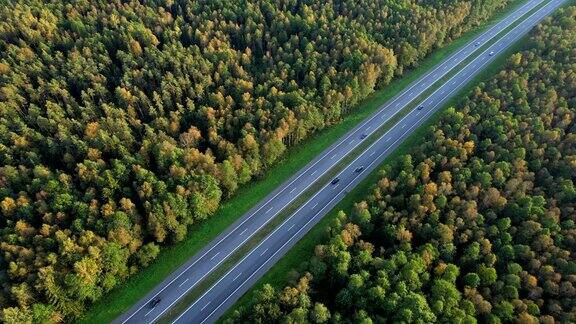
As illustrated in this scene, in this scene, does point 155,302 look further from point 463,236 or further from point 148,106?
point 463,236

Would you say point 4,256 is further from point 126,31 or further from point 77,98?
point 126,31

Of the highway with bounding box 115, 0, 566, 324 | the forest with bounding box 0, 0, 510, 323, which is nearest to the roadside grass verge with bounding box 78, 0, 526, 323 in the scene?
the highway with bounding box 115, 0, 566, 324

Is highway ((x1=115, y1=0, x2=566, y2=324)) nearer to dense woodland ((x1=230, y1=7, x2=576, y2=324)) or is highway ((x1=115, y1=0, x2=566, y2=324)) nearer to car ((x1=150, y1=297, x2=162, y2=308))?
car ((x1=150, y1=297, x2=162, y2=308))

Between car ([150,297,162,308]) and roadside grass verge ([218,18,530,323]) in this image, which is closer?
car ([150,297,162,308])

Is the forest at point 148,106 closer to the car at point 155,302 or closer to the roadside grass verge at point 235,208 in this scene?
the roadside grass verge at point 235,208

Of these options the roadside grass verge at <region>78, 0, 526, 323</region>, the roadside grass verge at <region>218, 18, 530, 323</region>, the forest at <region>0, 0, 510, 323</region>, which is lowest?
the roadside grass verge at <region>218, 18, 530, 323</region>

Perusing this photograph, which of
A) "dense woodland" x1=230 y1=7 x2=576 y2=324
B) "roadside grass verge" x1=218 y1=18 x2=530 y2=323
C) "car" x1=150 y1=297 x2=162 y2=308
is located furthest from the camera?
"roadside grass verge" x1=218 y1=18 x2=530 y2=323
